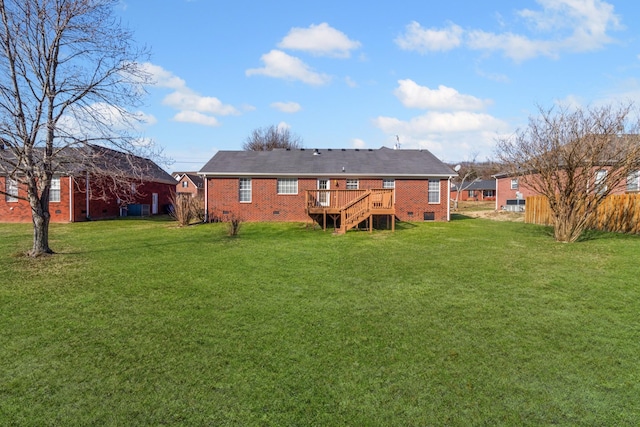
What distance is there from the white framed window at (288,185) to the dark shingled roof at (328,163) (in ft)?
1.46

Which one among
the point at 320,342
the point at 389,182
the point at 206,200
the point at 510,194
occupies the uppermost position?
the point at 389,182

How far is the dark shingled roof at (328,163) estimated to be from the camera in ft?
67.7

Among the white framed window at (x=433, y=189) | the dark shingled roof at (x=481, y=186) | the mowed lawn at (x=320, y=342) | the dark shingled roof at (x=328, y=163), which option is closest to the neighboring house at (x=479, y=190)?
the dark shingled roof at (x=481, y=186)

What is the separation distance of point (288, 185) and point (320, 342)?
16573 millimetres

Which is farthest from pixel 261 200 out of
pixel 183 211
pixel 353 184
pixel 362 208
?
pixel 362 208

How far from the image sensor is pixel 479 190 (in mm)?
60250

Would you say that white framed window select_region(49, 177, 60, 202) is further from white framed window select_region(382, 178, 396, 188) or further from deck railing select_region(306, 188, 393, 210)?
white framed window select_region(382, 178, 396, 188)

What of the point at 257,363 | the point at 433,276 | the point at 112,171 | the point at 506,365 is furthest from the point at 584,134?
the point at 112,171

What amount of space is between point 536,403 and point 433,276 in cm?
457

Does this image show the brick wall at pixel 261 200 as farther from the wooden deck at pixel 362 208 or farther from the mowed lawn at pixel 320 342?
the mowed lawn at pixel 320 342

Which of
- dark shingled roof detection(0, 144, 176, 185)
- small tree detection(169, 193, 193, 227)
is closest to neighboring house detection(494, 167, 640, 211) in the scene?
small tree detection(169, 193, 193, 227)

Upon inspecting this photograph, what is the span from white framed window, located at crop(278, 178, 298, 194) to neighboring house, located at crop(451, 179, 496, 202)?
145 feet

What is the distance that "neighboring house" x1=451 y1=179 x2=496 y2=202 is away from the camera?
59.3m

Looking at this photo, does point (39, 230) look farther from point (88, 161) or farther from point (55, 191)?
point (55, 191)
